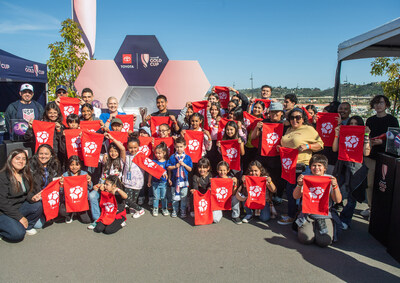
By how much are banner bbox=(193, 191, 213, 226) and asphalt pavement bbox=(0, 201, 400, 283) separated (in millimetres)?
132

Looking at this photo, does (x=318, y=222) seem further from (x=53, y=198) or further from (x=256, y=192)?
(x=53, y=198)

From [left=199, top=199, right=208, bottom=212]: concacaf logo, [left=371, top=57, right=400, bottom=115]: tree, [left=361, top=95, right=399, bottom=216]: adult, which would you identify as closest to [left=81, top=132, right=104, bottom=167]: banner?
[left=199, top=199, right=208, bottom=212]: concacaf logo

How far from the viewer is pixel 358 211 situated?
17.2ft

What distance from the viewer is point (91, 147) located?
4.96 m

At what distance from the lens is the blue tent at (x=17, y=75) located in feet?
22.6

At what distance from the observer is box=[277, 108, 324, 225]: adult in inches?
178

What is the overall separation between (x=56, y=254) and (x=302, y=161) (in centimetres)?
383

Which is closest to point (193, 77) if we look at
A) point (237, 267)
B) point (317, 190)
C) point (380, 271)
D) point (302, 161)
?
point (302, 161)

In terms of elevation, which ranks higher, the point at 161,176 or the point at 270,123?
the point at 270,123

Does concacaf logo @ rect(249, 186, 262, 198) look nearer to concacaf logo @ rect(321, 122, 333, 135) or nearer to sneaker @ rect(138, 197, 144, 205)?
concacaf logo @ rect(321, 122, 333, 135)

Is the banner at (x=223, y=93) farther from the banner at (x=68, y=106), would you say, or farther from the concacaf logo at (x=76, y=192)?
the concacaf logo at (x=76, y=192)

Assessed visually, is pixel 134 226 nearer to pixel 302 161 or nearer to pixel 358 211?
pixel 302 161

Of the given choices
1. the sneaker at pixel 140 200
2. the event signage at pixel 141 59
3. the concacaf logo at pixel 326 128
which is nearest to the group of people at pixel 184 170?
the sneaker at pixel 140 200

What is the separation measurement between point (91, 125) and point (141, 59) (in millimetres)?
2566
